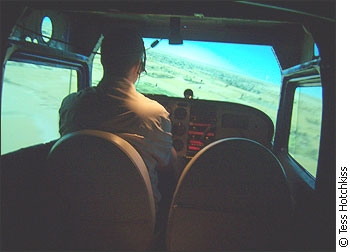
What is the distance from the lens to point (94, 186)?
3.61 feet

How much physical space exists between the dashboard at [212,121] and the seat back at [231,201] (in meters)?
1.67

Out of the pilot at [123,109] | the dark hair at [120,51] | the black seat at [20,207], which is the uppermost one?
the dark hair at [120,51]

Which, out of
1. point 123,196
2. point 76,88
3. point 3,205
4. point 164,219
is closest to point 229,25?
point 76,88

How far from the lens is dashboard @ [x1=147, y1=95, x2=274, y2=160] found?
2696 millimetres

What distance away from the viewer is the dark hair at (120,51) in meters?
1.38

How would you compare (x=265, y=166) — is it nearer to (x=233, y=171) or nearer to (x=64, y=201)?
(x=233, y=171)

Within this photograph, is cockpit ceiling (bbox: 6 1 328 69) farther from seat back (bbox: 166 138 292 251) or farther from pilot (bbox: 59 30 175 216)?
seat back (bbox: 166 138 292 251)

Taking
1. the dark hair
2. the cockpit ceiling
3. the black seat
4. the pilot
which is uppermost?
the cockpit ceiling

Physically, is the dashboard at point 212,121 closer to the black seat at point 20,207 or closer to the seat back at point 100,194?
the black seat at point 20,207

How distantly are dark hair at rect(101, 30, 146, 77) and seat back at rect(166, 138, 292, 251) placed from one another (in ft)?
2.19

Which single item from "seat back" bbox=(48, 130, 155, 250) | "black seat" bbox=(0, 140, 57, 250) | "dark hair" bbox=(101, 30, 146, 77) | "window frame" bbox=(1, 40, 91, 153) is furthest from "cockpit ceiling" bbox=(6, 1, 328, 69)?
"seat back" bbox=(48, 130, 155, 250)

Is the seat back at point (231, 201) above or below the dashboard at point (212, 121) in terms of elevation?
below

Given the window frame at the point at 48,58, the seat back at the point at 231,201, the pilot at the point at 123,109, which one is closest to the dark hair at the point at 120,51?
the pilot at the point at 123,109

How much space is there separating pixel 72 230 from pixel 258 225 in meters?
0.83
